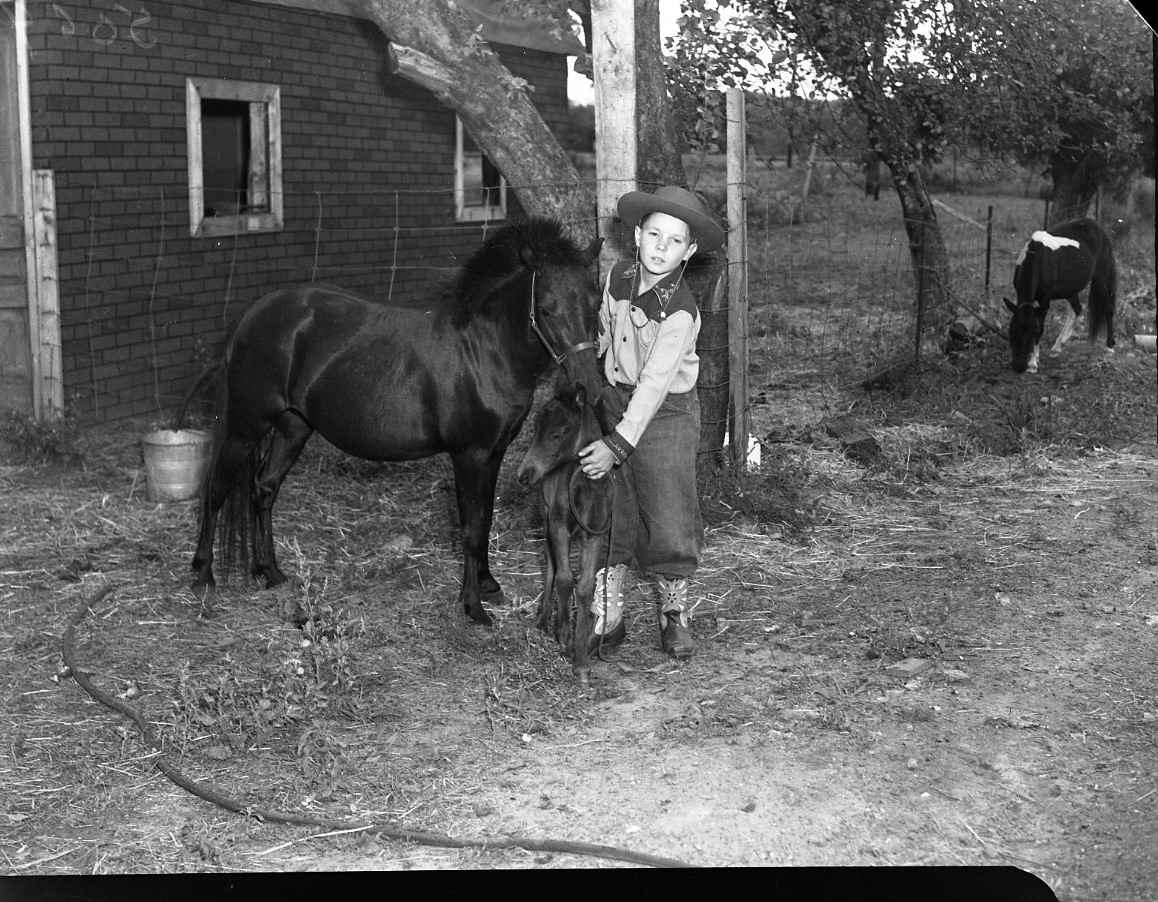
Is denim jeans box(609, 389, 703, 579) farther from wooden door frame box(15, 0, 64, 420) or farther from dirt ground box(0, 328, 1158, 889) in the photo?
wooden door frame box(15, 0, 64, 420)

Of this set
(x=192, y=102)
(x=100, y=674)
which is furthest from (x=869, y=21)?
(x=100, y=674)

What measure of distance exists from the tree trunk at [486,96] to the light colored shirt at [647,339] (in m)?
2.00

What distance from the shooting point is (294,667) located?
4.26 m

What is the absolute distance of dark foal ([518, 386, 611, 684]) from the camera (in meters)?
4.00

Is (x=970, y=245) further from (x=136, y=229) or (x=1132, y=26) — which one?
(x=136, y=229)

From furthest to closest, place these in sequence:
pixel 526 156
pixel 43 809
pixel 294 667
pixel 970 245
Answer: pixel 970 245
pixel 526 156
pixel 294 667
pixel 43 809

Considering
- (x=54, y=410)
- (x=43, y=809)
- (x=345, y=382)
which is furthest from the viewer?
(x=54, y=410)

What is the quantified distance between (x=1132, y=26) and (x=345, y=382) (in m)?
6.09

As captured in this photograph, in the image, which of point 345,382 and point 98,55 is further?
point 98,55

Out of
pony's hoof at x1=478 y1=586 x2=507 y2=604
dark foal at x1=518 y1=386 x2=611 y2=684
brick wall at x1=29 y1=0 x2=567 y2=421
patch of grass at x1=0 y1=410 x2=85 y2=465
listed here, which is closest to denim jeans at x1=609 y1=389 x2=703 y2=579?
dark foal at x1=518 y1=386 x2=611 y2=684

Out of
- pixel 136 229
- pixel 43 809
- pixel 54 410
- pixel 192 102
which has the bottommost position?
pixel 43 809

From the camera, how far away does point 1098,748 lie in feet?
12.6

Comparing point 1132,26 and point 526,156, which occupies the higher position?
point 1132,26

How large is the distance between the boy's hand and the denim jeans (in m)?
0.30
